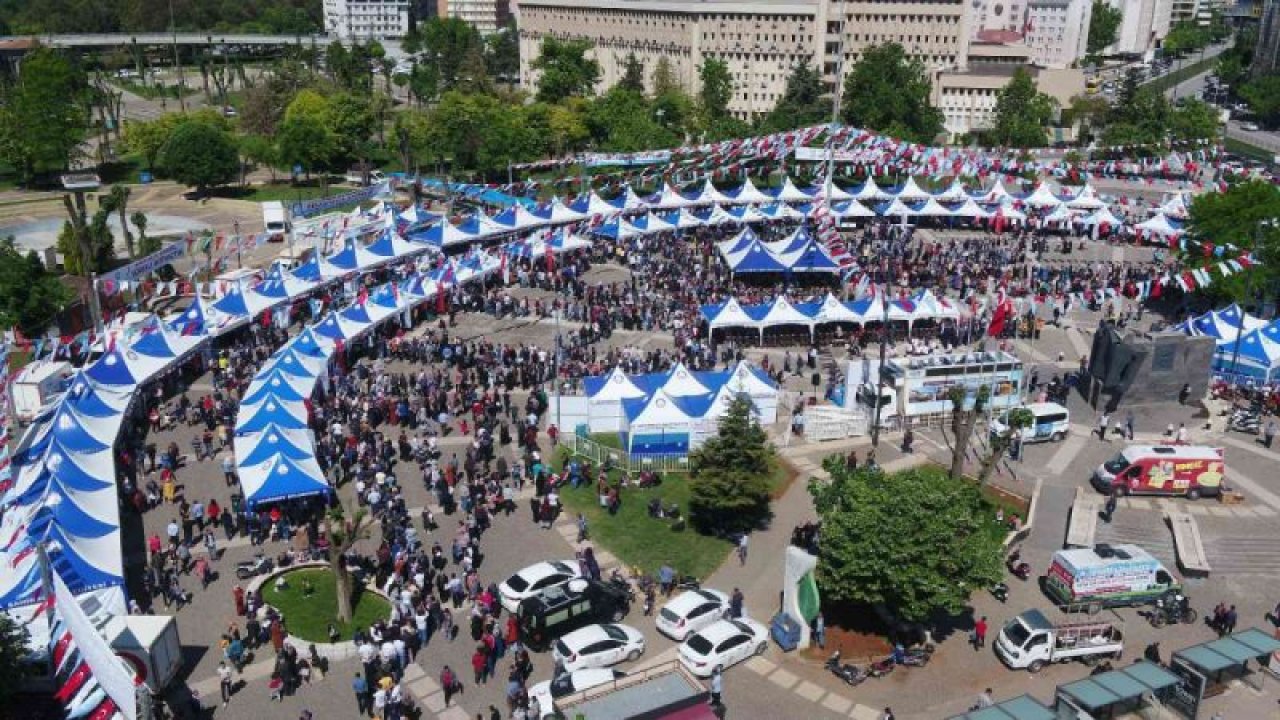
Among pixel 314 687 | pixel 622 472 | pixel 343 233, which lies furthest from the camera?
pixel 343 233

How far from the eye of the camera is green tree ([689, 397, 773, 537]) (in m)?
25.2

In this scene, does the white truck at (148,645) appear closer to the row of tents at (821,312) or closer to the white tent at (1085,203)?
the row of tents at (821,312)

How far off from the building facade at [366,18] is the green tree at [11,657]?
172918 mm

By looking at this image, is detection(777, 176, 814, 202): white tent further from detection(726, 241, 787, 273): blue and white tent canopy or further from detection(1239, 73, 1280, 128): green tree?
detection(1239, 73, 1280, 128): green tree

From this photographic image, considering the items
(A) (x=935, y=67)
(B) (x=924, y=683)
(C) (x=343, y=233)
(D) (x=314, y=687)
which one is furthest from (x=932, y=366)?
(A) (x=935, y=67)

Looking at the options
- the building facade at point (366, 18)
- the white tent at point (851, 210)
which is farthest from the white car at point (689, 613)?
the building facade at point (366, 18)

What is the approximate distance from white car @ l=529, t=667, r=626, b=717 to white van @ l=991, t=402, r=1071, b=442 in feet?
52.9

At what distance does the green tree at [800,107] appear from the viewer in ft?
258

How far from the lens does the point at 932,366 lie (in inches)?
1260

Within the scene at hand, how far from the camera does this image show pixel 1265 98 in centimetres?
9944

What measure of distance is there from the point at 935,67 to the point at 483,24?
104406 millimetres

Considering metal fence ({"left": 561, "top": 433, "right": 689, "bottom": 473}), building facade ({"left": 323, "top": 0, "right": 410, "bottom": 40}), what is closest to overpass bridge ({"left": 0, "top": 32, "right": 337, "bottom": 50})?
building facade ({"left": 323, "top": 0, "right": 410, "bottom": 40})

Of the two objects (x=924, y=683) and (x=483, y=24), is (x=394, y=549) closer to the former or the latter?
(x=924, y=683)

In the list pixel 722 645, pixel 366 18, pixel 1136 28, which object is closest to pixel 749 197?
pixel 722 645
